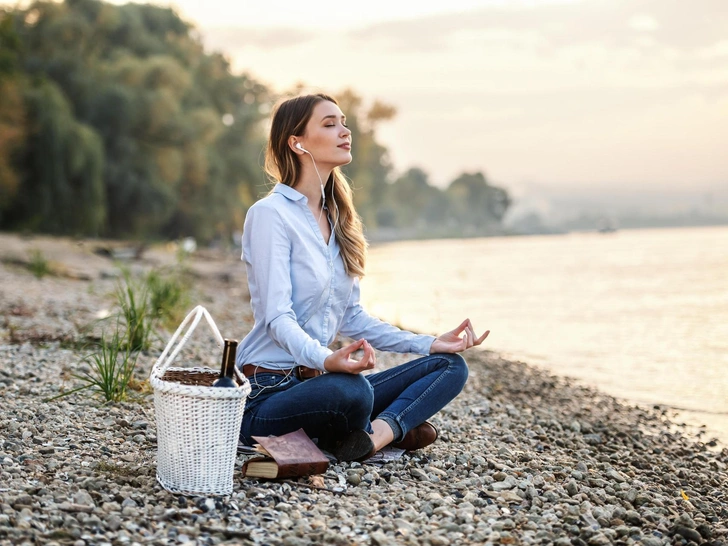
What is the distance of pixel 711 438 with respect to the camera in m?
6.00

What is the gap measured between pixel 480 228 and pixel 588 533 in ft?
380

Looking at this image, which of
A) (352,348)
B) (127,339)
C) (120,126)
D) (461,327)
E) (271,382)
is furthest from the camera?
(120,126)

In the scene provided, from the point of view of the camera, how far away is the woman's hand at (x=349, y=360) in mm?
3102

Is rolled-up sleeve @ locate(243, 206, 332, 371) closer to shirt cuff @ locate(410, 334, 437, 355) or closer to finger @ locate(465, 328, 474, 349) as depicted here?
shirt cuff @ locate(410, 334, 437, 355)

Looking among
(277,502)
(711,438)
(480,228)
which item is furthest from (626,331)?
(480,228)

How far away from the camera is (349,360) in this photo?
10.5ft

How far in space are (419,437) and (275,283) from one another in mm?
1099

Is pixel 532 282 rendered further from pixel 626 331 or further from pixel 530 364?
pixel 530 364

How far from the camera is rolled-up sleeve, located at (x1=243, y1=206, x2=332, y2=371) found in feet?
10.7

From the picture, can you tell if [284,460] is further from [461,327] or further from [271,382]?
[461,327]

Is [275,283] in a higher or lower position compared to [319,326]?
higher

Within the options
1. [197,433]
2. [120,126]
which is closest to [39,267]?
[197,433]

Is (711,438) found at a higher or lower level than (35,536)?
lower

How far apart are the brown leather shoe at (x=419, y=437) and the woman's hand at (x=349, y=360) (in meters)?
0.73
